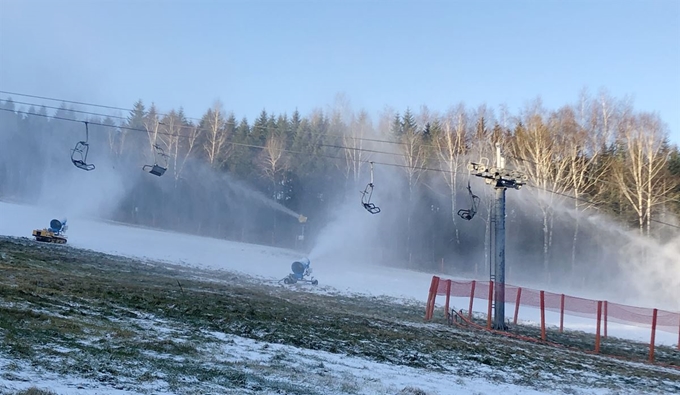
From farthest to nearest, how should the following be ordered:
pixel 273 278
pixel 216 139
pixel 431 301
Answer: pixel 216 139
pixel 273 278
pixel 431 301

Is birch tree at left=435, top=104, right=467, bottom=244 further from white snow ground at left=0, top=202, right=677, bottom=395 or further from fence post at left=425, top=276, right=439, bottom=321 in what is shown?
fence post at left=425, top=276, right=439, bottom=321

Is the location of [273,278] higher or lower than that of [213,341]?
lower

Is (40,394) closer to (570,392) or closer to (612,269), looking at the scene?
(570,392)

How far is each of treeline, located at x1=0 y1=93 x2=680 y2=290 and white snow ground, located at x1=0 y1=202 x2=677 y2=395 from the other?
928 cm

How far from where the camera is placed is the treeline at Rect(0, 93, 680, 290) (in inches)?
1825

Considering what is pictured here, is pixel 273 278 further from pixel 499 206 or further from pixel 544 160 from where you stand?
pixel 544 160

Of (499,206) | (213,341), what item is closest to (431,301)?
(499,206)

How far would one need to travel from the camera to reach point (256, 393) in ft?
24.1

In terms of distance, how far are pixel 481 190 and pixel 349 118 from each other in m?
18.0

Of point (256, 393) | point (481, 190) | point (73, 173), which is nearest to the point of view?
point (256, 393)

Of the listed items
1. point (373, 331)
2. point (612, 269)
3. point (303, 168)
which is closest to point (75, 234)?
point (303, 168)

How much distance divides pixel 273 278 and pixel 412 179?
88.0 ft

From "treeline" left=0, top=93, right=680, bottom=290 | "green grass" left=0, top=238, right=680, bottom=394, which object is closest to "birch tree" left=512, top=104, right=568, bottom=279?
"treeline" left=0, top=93, right=680, bottom=290

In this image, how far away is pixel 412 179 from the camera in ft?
189
